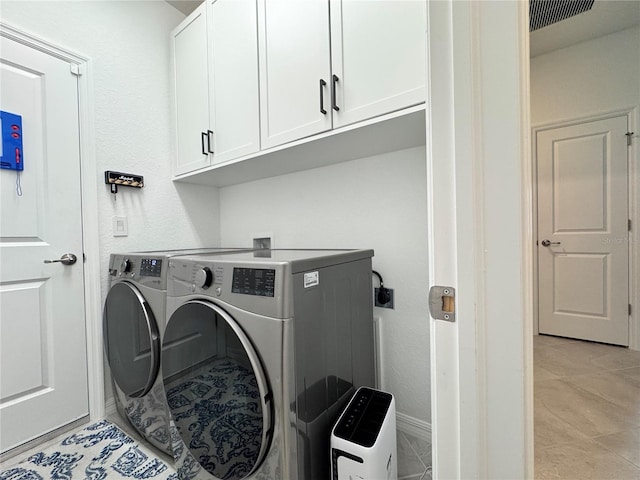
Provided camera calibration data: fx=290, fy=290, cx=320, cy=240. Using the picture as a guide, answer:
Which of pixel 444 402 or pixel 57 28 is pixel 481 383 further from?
Answer: pixel 57 28

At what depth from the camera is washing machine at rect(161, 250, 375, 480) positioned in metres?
0.85

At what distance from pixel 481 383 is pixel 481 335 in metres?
0.09

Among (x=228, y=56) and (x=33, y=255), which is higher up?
(x=228, y=56)

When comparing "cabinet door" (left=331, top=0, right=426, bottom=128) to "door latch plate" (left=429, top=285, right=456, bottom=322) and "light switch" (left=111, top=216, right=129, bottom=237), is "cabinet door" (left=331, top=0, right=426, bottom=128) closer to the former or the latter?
"door latch plate" (left=429, top=285, right=456, bottom=322)

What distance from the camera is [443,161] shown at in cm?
54

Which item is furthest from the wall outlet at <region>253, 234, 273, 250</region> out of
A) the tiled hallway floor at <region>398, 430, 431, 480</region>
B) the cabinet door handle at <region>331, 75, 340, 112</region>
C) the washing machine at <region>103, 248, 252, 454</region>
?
the tiled hallway floor at <region>398, 430, 431, 480</region>

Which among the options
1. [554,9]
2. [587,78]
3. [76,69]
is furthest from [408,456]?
[587,78]

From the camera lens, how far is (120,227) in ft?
5.81

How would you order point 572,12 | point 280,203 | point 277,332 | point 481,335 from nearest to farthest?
point 481,335 < point 277,332 < point 280,203 < point 572,12

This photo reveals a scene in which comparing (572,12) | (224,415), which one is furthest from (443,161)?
(572,12)

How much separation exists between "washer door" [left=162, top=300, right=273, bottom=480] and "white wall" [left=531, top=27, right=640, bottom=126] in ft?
11.2

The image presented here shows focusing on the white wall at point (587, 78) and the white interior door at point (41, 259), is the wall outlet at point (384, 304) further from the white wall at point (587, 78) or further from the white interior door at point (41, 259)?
the white wall at point (587, 78)

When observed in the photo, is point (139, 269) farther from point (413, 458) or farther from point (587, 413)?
point (587, 413)

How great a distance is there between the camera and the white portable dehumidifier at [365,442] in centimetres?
86
